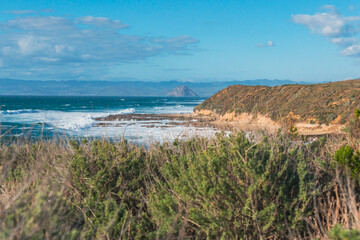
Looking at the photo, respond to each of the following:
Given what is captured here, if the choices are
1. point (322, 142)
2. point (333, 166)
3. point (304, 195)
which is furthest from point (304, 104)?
point (304, 195)

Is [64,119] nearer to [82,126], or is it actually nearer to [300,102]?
[82,126]

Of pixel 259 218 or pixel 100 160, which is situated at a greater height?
pixel 100 160

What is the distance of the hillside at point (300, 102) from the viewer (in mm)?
19672

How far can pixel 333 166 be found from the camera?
4.59 m

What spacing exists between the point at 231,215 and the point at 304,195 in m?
0.78

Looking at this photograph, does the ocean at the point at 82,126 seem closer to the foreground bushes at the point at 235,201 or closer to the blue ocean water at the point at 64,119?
the blue ocean water at the point at 64,119

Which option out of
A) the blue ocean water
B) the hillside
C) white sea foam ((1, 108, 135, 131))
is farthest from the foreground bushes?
white sea foam ((1, 108, 135, 131))

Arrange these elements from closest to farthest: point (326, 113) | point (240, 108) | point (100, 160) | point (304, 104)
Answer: point (100, 160)
point (326, 113)
point (304, 104)
point (240, 108)

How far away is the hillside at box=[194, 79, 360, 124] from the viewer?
774 inches

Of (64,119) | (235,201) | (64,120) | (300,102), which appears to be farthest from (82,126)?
(235,201)

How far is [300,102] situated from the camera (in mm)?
23844

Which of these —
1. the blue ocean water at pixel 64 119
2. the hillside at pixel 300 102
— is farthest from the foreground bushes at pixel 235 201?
the hillside at pixel 300 102

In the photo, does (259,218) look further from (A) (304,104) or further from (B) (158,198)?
(A) (304,104)

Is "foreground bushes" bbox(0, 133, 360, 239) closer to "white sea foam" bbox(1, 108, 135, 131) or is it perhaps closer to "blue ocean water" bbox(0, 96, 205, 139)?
"blue ocean water" bbox(0, 96, 205, 139)
